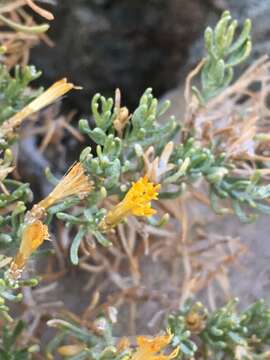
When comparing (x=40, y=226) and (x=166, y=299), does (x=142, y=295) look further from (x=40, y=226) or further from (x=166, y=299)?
(x=40, y=226)

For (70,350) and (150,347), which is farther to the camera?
(70,350)

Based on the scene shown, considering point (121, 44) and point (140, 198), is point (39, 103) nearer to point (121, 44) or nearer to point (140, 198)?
point (140, 198)

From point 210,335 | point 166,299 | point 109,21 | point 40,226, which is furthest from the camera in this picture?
point 109,21

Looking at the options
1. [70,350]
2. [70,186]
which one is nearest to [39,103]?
[70,186]

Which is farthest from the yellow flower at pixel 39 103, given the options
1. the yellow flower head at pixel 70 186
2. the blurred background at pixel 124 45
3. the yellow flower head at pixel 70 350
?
the blurred background at pixel 124 45

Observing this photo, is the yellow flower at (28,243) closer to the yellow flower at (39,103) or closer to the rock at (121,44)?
the yellow flower at (39,103)

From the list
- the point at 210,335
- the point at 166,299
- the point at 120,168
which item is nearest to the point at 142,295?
the point at 166,299
